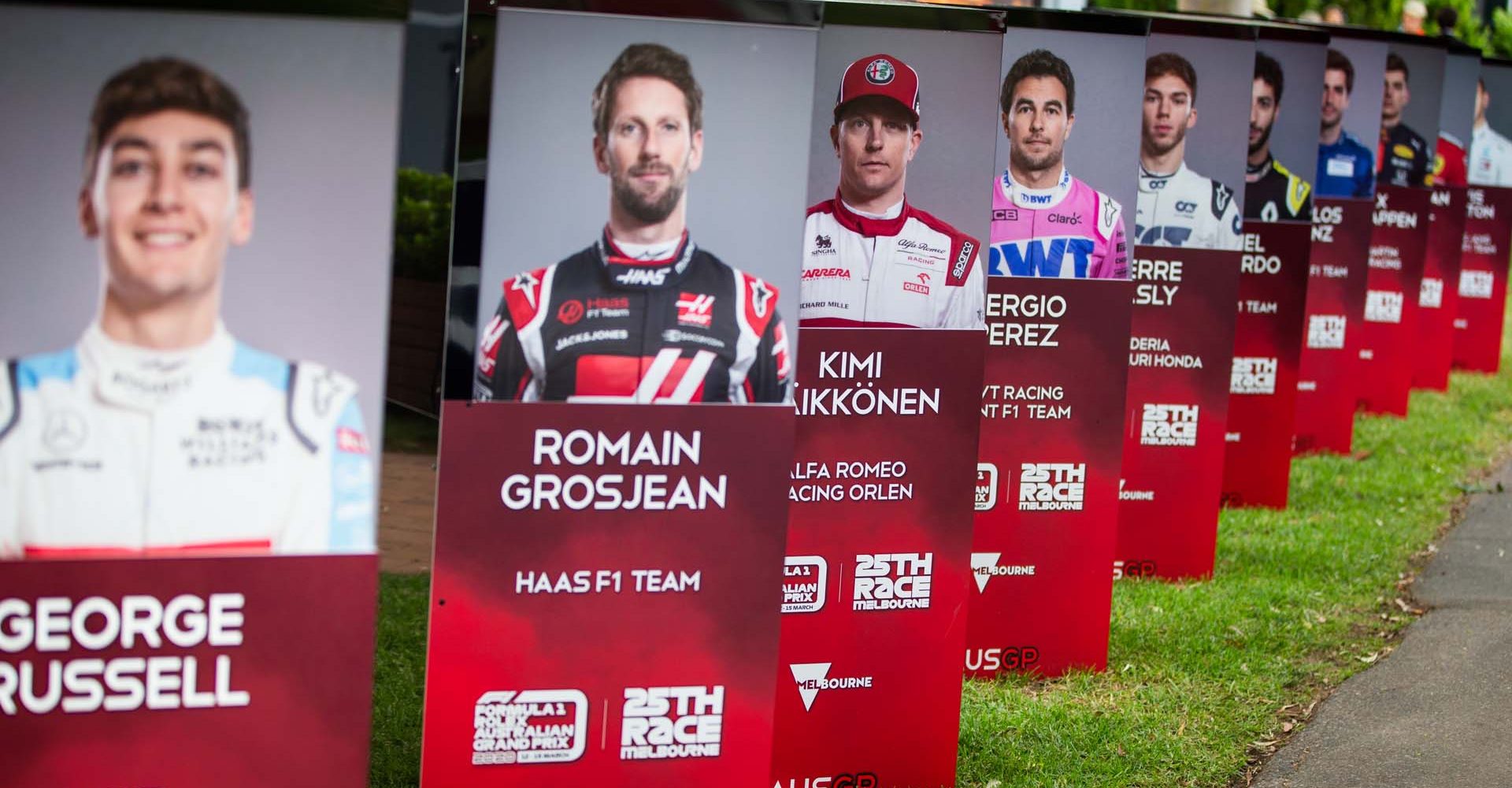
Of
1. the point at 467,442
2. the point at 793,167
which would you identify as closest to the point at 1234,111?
the point at 793,167

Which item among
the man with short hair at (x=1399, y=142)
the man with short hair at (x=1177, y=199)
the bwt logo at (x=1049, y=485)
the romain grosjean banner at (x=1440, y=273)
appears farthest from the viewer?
the romain grosjean banner at (x=1440, y=273)

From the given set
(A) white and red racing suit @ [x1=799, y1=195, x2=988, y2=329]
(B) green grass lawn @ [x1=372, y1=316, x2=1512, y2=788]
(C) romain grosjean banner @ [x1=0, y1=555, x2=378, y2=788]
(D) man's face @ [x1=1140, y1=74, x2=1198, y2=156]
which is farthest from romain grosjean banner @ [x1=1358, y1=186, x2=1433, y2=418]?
(C) romain grosjean banner @ [x1=0, y1=555, x2=378, y2=788]

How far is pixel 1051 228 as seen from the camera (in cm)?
601

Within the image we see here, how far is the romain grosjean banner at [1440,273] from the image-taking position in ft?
43.6

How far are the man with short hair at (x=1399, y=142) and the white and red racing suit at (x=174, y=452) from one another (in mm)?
9460

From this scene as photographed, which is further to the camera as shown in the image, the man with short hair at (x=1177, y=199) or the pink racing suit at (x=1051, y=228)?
the man with short hair at (x=1177, y=199)

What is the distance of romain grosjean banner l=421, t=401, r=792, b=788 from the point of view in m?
3.97

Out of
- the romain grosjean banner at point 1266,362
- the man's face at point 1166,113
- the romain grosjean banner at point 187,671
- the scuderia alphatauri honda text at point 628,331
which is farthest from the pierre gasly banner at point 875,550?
the romain grosjean banner at point 1266,362

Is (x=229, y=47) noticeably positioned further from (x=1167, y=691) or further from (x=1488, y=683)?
(x=1488, y=683)

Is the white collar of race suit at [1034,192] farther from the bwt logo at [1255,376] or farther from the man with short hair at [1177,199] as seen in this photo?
the bwt logo at [1255,376]

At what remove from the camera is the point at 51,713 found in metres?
3.24

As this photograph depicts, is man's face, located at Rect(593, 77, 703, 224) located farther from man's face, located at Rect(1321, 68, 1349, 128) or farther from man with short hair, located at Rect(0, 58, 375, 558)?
man's face, located at Rect(1321, 68, 1349, 128)

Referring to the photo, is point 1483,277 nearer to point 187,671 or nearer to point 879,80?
point 879,80

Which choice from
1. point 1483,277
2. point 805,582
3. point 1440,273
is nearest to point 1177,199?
point 805,582
